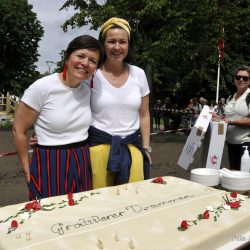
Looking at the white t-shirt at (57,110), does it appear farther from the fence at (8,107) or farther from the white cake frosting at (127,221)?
the fence at (8,107)

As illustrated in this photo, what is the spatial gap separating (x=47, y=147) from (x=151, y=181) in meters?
0.70

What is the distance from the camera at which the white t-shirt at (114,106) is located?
100 inches

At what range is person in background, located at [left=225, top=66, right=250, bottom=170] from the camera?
411cm

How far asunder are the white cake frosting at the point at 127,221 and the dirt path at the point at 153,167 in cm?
342

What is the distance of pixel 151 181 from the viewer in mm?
2562

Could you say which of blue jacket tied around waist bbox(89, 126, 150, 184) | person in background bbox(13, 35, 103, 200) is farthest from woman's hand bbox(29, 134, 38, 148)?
blue jacket tied around waist bbox(89, 126, 150, 184)

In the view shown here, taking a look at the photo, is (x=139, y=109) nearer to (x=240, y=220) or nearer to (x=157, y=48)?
(x=240, y=220)

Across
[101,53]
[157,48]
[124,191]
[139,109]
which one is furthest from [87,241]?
[157,48]

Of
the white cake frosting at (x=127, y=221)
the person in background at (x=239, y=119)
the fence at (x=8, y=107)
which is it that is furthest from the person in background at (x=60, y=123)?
the fence at (x=8, y=107)

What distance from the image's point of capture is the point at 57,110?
2330mm

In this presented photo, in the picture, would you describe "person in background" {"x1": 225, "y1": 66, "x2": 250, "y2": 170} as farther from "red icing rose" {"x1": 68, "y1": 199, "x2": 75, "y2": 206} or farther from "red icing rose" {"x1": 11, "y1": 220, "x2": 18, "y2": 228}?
"red icing rose" {"x1": 11, "y1": 220, "x2": 18, "y2": 228}

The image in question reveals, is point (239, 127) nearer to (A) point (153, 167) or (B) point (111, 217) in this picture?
(B) point (111, 217)

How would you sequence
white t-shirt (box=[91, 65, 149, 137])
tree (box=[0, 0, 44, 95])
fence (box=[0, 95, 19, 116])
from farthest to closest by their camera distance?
tree (box=[0, 0, 44, 95]) < fence (box=[0, 95, 19, 116]) < white t-shirt (box=[91, 65, 149, 137])

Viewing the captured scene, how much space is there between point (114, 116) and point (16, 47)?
115 ft
